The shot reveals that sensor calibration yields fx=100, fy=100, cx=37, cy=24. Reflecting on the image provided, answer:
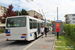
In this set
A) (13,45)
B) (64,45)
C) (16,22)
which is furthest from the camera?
(16,22)

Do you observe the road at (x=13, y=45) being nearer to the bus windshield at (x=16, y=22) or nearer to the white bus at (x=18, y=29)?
the white bus at (x=18, y=29)

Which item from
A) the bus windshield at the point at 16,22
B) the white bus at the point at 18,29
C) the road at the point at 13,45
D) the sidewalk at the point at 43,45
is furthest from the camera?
the bus windshield at the point at 16,22

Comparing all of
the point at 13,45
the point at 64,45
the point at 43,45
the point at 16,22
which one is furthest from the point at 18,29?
the point at 64,45

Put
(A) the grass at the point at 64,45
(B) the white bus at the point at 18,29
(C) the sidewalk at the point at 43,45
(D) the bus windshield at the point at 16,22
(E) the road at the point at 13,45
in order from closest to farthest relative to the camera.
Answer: (A) the grass at the point at 64,45 < (C) the sidewalk at the point at 43,45 < (E) the road at the point at 13,45 < (B) the white bus at the point at 18,29 < (D) the bus windshield at the point at 16,22

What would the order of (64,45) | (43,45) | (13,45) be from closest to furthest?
(64,45), (43,45), (13,45)

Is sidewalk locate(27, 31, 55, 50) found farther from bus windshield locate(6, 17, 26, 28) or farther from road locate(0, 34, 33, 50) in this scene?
bus windshield locate(6, 17, 26, 28)

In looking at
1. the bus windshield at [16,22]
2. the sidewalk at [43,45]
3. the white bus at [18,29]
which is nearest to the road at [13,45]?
the white bus at [18,29]

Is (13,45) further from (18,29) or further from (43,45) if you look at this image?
(43,45)

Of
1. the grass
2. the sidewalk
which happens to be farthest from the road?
the grass

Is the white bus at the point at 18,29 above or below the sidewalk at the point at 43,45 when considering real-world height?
above

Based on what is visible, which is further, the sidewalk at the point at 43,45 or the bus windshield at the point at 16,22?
the bus windshield at the point at 16,22

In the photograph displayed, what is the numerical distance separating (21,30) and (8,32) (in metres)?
1.41

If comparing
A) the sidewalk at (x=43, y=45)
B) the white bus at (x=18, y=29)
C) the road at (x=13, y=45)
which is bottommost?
the road at (x=13, y=45)

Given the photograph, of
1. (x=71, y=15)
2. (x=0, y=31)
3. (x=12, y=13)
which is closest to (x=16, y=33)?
(x=0, y=31)
